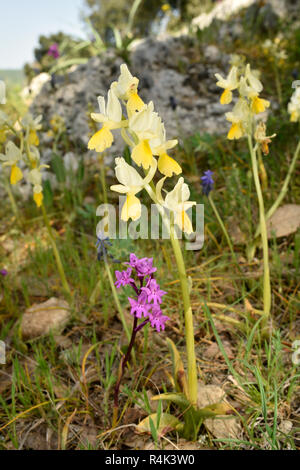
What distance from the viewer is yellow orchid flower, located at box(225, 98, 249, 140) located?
5.04 feet

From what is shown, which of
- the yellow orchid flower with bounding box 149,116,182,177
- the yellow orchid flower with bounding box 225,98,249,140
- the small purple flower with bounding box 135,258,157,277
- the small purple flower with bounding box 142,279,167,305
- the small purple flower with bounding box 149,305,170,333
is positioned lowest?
the small purple flower with bounding box 149,305,170,333

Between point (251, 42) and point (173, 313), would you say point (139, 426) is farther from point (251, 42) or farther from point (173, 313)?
point (251, 42)

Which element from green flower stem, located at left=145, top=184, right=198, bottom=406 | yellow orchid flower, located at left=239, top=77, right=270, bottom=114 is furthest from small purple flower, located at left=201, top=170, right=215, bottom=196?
green flower stem, located at left=145, top=184, right=198, bottom=406

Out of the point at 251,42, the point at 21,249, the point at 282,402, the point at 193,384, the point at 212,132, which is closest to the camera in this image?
the point at 193,384

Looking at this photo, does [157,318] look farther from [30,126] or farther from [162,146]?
[30,126]

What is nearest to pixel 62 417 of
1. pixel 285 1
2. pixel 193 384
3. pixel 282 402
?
pixel 193 384

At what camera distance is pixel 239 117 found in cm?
156

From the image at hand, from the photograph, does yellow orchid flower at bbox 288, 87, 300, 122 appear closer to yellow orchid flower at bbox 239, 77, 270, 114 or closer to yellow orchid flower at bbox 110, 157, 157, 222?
yellow orchid flower at bbox 239, 77, 270, 114

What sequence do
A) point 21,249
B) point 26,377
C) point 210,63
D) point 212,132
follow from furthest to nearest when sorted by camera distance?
1. point 210,63
2. point 212,132
3. point 21,249
4. point 26,377

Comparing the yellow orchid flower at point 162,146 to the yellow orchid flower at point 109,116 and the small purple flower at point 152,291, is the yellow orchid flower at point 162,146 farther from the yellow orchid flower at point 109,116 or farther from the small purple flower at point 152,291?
the small purple flower at point 152,291

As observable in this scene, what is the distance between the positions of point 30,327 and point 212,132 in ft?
7.46

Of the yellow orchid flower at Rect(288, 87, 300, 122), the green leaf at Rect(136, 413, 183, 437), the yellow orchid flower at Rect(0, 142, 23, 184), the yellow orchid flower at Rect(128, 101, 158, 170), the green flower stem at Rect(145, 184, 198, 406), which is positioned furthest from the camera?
the yellow orchid flower at Rect(288, 87, 300, 122)
